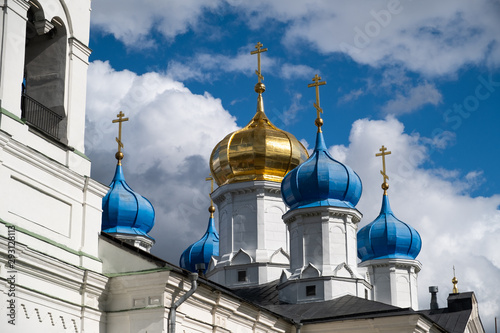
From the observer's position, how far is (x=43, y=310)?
12.3 m

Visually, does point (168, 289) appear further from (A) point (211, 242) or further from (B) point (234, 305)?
(A) point (211, 242)

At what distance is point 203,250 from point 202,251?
44 mm

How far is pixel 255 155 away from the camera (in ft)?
79.4

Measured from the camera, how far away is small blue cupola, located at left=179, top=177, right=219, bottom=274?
90.6ft

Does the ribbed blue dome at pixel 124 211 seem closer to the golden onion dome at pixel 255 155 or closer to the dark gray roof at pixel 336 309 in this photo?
the golden onion dome at pixel 255 155

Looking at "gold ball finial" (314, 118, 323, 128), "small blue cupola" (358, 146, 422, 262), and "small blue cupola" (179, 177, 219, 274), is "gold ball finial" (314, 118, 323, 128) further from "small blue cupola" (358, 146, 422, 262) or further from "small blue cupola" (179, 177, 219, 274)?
"small blue cupola" (179, 177, 219, 274)

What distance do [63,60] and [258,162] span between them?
10.9m

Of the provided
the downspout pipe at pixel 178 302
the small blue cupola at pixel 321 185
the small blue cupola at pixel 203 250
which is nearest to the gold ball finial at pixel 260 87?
the small blue cupola at pixel 203 250

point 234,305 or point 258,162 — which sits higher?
point 258,162

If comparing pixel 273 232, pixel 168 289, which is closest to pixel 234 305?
pixel 168 289

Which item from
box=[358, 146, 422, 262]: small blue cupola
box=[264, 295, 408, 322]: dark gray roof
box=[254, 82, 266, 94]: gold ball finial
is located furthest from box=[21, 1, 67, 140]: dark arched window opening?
box=[358, 146, 422, 262]: small blue cupola

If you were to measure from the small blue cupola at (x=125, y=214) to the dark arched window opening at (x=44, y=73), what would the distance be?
1063 centimetres

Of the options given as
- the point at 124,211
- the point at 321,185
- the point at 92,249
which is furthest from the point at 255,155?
the point at 92,249

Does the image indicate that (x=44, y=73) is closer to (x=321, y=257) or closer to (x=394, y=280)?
(x=321, y=257)
